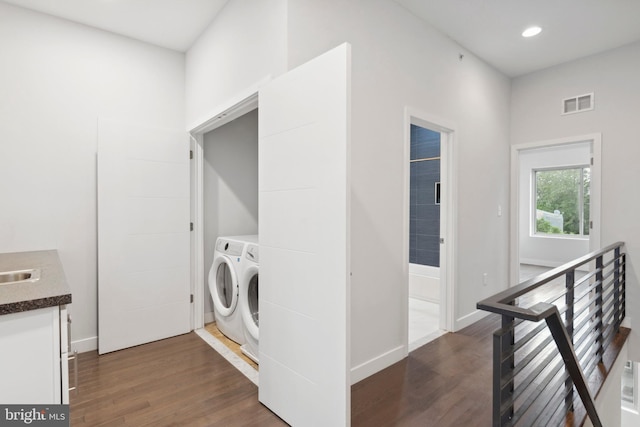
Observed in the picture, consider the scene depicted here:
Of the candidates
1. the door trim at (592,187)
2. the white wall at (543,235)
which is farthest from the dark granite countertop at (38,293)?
the white wall at (543,235)

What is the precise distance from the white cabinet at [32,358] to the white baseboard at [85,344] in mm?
1951

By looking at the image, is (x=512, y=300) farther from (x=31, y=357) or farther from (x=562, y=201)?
(x=562, y=201)

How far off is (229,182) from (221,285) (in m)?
1.17

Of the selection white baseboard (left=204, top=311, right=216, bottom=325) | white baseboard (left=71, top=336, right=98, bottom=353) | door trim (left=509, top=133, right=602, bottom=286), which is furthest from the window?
white baseboard (left=71, top=336, right=98, bottom=353)

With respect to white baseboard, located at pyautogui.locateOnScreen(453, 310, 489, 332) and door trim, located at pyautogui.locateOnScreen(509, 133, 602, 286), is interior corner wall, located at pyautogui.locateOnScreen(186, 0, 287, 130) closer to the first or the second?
white baseboard, located at pyautogui.locateOnScreen(453, 310, 489, 332)

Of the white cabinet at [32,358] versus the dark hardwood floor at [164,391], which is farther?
the dark hardwood floor at [164,391]

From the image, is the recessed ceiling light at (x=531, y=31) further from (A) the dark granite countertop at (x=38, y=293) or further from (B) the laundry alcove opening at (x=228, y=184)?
(A) the dark granite countertop at (x=38, y=293)

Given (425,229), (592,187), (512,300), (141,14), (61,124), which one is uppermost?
(141,14)

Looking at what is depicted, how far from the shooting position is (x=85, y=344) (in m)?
2.91

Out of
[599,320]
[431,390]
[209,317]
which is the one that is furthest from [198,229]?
[599,320]

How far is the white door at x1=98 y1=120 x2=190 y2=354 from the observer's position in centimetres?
287

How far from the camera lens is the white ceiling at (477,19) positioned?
2.67 meters

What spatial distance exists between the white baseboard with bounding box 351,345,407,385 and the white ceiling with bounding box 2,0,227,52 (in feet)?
10.1

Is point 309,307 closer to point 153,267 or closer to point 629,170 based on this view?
point 153,267
